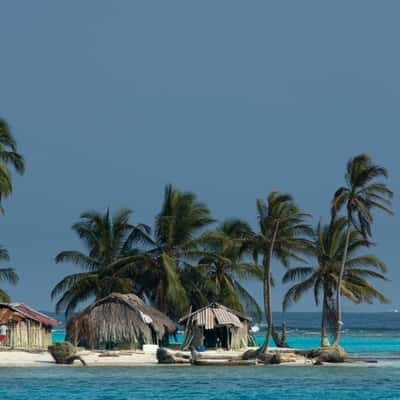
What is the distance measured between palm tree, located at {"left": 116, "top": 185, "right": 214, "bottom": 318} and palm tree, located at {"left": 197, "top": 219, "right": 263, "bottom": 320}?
1.08m

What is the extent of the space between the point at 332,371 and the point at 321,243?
14874mm

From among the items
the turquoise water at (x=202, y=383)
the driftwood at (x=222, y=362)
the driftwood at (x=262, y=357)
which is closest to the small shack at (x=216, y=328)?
the driftwood at (x=262, y=357)

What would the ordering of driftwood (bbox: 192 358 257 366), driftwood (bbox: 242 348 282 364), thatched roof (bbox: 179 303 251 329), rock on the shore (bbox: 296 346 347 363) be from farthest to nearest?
thatched roof (bbox: 179 303 251 329)
rock on the shore (bbox: 296 346 347 363)
driftwood (bbox: 242 348 282 364)
driftwood (bbox: 192 358 257 366)

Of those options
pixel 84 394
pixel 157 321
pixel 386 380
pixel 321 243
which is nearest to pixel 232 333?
pixel 157 321

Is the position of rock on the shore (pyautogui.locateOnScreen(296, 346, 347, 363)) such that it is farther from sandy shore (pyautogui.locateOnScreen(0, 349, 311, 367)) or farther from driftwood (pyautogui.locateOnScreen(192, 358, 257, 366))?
driftwood (pyautogui.locateOnScreen(192, 358, 257, 366))

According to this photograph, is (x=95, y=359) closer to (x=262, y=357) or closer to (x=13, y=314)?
(x=13, y=314)

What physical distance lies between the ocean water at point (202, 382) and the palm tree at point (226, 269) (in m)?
12.7

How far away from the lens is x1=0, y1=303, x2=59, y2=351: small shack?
52031 mm

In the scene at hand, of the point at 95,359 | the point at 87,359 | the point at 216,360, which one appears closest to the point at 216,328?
the point at 216,360

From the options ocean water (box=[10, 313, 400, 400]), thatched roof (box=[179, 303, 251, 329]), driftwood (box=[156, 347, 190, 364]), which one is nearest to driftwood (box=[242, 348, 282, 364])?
ocean water (box=[10, 313, 400, 400])

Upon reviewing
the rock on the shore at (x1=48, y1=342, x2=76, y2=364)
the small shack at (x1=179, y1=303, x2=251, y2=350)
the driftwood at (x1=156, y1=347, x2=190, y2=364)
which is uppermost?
the small shack at (x1=179, y1=303, x2=251, y2=350)

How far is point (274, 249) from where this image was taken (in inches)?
2260

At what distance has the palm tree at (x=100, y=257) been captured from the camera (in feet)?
193

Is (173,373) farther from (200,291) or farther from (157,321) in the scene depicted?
(200,291)
